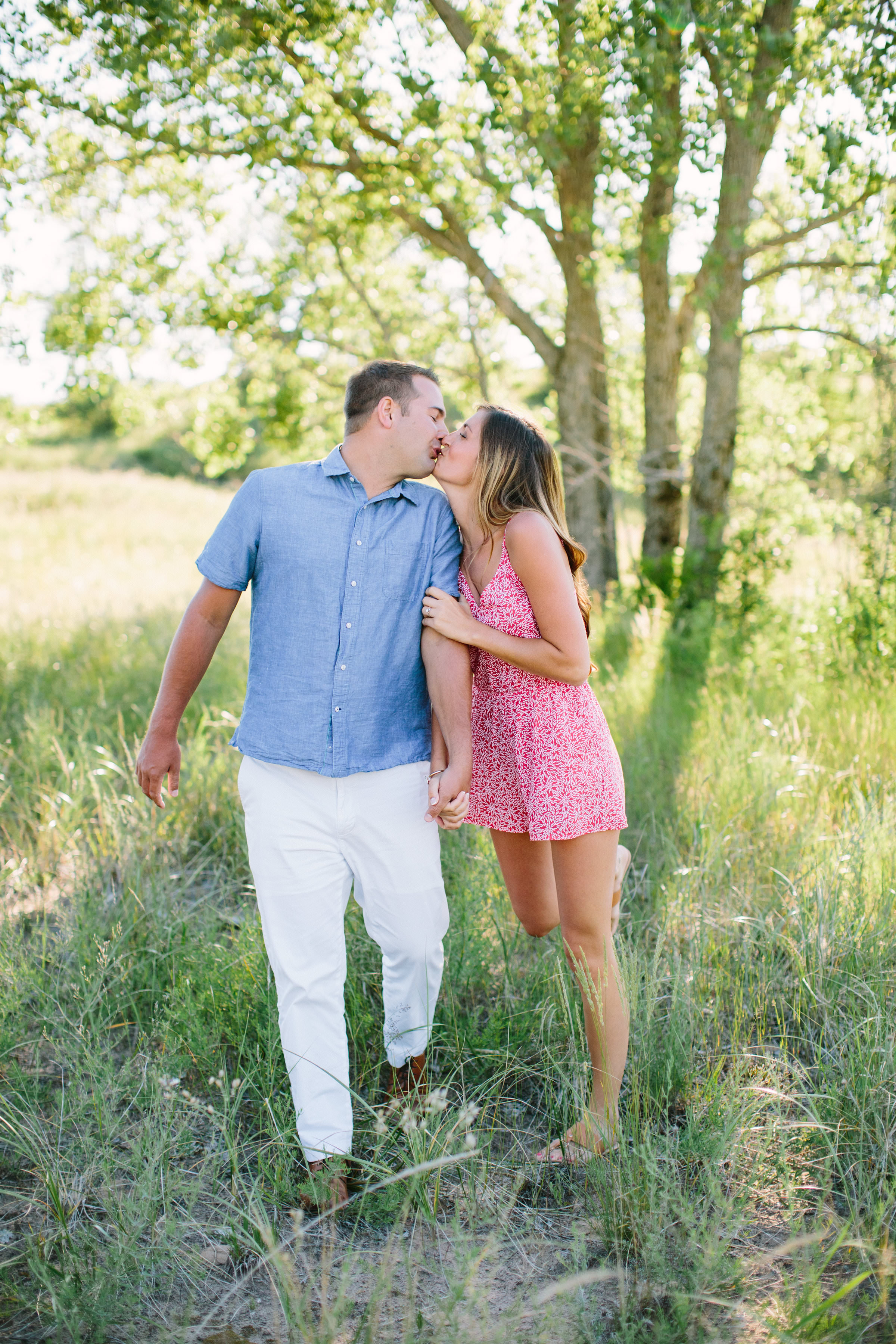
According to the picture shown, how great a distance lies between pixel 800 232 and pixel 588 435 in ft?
9.03

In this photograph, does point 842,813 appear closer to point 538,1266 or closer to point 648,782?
point 648,782

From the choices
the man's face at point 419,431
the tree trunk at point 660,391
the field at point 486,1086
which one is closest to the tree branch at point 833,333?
the tree trunk at point 660,391

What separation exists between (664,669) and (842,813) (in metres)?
2.67

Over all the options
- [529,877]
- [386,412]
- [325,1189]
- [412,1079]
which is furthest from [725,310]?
[325,1189]

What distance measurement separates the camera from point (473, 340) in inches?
469

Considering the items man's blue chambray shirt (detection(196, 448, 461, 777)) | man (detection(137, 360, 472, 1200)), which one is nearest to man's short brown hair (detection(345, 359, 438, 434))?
man (detection(137, 360, 472, 1200))

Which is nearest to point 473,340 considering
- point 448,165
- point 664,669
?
point 448,165

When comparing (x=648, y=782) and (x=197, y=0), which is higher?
(x=197, y=0)

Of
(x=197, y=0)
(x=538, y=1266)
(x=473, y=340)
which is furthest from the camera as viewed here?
(x=473, y=340)

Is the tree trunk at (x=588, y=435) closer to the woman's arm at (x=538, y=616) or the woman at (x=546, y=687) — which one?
the woman at (x=546, y=687)

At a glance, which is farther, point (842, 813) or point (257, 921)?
point (842, 813)

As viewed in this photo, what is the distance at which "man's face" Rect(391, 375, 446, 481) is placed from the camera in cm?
269

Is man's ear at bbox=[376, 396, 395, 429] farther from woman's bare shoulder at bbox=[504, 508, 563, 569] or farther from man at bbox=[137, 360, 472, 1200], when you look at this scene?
woman's bare shoulder at bbox=[504, 508, 563, 569]

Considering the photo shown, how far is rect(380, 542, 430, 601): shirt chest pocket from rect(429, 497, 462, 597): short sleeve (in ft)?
0.10
